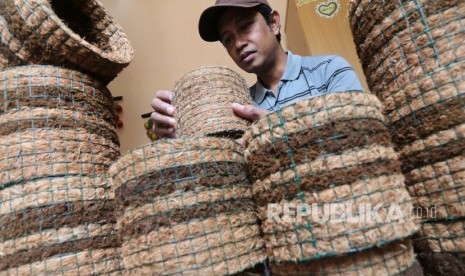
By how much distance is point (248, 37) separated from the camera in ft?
6.04

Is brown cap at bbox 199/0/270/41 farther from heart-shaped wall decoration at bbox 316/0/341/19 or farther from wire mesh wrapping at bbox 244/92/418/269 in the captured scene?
heart-shaped wall decoration at bbox 316/0/341/19

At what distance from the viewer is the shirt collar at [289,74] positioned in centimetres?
184

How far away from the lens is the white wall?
343cm

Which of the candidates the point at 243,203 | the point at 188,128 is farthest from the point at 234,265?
the point at 188,128

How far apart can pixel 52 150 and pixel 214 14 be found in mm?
1145

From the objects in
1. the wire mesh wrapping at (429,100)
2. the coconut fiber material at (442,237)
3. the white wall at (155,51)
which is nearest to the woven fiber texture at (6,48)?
the wire mesh wrapping at (429,100)

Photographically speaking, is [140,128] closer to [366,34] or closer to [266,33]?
[266,33]

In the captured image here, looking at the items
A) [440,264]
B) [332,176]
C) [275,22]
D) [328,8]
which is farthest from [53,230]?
[328,8]

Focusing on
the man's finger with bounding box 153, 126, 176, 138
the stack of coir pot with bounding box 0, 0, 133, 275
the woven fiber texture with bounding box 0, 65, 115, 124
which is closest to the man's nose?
the man's finger with bounding box 153, 126, 176, 138

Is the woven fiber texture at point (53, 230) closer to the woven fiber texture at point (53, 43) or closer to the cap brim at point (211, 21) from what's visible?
the woven fiber texture at point (53, 43)

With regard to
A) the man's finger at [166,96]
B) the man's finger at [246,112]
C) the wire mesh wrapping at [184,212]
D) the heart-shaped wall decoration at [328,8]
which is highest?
the heart-shaped wall decoration at [328,8]

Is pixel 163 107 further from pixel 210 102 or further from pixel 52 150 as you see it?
pixel 52 150

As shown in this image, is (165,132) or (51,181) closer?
(51,181)

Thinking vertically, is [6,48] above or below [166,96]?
above
